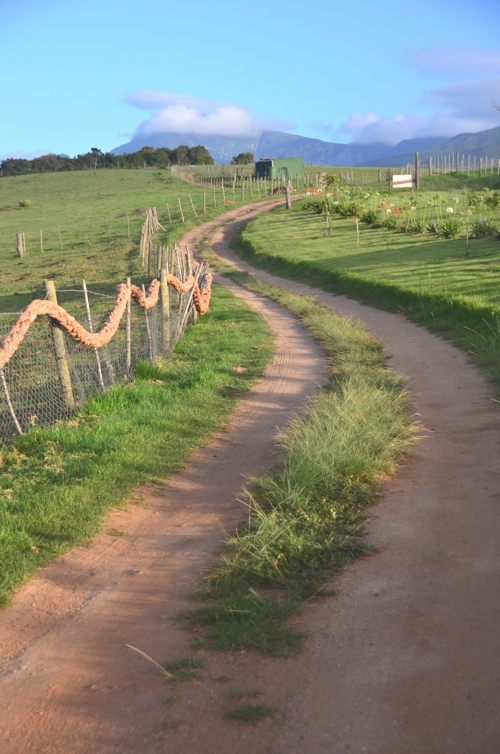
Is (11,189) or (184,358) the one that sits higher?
(11,189)

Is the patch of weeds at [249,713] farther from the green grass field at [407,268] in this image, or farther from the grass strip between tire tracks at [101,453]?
the green grass field at [407,268]

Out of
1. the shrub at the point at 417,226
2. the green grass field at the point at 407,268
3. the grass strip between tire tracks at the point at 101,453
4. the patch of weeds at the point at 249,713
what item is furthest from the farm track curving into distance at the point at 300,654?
the shrub at the point at 417,226

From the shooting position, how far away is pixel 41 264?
31.0m

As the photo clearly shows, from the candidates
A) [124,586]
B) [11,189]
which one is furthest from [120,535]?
[11,189]

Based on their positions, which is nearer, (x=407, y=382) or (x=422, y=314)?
(x=407, y=382)

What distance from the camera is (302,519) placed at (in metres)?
4.75

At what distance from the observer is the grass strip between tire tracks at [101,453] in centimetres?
482

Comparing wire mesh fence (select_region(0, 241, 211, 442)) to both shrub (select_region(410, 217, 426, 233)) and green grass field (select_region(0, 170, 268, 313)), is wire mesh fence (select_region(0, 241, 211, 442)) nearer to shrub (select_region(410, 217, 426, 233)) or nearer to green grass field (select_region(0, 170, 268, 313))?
green grass field (select_region(0, 170, 268, 313))

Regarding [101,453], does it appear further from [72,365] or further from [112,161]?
[112,161]

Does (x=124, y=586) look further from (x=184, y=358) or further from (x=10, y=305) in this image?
(x=10, y=305)

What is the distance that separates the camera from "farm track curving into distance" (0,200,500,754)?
2875mm

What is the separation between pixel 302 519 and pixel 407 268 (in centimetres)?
1532

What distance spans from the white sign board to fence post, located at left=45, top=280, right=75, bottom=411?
46.8m

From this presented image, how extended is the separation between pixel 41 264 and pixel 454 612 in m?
30.0
